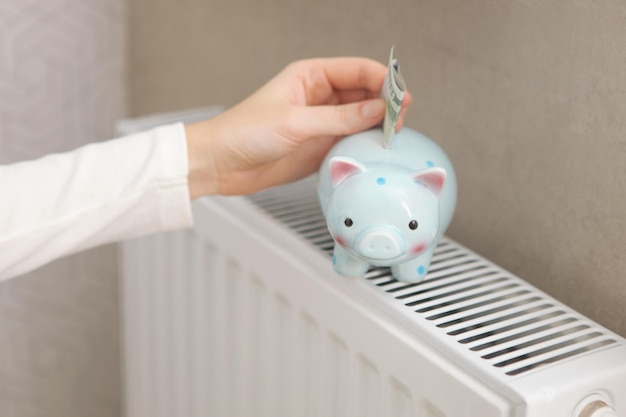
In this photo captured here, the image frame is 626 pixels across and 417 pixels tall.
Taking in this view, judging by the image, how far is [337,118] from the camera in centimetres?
66

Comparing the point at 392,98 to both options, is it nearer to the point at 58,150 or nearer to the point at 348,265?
the point at 348,265

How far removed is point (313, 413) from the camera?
710 mm

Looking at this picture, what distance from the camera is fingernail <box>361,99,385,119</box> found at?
64 centimetres

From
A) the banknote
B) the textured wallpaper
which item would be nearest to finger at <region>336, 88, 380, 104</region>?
the banknote

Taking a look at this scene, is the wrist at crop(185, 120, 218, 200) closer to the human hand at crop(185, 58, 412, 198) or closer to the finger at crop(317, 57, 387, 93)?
the human hand at crop(185, 58, 412, 198)

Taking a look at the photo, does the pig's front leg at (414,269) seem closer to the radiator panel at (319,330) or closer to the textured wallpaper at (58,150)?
the radiator panel at (319,330)

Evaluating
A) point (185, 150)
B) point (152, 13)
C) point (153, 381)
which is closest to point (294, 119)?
point (185, 150)

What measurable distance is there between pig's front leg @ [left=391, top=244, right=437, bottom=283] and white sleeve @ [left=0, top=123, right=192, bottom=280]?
18 centimetres

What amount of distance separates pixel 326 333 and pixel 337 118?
Result: 0.16 m

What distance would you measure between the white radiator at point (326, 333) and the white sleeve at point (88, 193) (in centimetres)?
9

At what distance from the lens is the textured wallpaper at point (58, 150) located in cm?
111

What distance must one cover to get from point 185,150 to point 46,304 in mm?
594

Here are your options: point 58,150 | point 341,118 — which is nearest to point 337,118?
point 341,118

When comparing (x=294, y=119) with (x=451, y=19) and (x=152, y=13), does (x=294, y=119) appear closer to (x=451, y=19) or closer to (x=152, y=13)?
(x=451, y=19)
